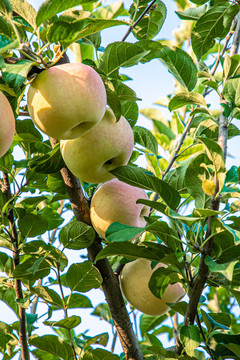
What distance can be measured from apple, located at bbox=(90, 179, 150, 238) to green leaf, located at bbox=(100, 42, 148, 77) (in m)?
0.47

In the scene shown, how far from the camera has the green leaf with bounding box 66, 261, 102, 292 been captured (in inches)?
71.1

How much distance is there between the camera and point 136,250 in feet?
5.08

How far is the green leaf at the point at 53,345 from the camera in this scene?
1.84 meters

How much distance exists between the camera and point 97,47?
184 centimetres

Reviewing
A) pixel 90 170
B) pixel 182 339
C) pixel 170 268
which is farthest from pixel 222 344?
pixel 90 170

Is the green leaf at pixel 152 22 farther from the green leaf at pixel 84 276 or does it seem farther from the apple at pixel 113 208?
the green leaf at pixel 84 276

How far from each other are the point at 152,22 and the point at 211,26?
0.82 ft

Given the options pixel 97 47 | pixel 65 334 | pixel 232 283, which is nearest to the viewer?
pixel 232 283

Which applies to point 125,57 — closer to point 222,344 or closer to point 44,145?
point 44,145

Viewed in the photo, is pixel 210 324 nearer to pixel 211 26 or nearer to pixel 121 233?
pixel 121 233

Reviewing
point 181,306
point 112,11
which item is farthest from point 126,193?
point 112,11

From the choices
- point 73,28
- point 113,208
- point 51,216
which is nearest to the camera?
point 73,28

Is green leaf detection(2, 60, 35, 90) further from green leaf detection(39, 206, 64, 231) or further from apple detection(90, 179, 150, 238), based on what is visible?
green leaf detection(39, 206, 64, 231)

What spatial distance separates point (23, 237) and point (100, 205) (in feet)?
1.63
